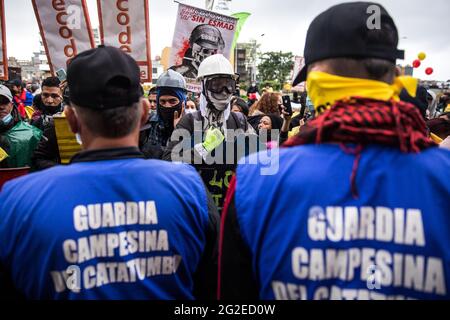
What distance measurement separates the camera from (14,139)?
14.3 ft

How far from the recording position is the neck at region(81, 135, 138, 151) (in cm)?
159

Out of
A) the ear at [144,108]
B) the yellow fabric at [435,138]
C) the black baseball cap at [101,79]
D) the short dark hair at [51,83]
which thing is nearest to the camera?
the black baseball cap at [101,79]

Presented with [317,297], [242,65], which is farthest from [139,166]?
[242,65]

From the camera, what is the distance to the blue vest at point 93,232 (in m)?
1.45

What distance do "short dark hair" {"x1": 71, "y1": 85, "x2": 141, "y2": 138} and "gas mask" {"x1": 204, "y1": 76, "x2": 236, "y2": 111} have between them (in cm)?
263

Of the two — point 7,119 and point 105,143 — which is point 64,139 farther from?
point 105,143

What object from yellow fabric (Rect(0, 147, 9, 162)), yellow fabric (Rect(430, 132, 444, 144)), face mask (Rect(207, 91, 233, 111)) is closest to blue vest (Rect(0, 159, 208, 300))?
face mask (Rect(207, 91, 233, 111))

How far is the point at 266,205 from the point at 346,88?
469 millimetres

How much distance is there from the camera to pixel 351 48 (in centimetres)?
131

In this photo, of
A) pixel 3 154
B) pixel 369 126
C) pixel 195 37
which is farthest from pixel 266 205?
pixel 195 37

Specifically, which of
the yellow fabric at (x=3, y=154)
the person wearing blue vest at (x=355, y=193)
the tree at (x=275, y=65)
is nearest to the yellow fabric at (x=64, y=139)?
the yellow fabric at (x=3, y=154)

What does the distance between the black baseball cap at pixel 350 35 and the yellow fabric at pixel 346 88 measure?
0.08 metres

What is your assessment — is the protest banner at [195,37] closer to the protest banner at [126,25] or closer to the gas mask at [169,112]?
the protest banner at [126,25]

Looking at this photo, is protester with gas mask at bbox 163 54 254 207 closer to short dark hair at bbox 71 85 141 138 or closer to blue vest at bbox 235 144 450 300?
short dark hair at bbox 71 85 141 138
